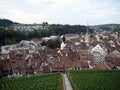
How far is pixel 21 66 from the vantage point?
47.7 m

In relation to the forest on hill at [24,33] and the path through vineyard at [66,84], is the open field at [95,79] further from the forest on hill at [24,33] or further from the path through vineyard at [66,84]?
the forest on hill at [24,33]

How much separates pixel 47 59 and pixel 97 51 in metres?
17.0

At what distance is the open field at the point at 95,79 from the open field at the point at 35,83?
103 inches

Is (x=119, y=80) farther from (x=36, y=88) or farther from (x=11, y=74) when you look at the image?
(x=11, y=74)

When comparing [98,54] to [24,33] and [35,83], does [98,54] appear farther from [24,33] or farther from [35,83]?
[24,33]

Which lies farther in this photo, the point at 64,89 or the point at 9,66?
the point at 9,66

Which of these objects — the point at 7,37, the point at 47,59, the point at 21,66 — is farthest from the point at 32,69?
the point at 7,37

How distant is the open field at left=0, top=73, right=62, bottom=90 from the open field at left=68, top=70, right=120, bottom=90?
2613mm

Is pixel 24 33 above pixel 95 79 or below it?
above

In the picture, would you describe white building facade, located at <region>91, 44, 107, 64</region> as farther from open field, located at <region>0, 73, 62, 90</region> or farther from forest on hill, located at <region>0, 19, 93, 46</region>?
forest on hill, located at <region>0, 19, 93, 46</region>

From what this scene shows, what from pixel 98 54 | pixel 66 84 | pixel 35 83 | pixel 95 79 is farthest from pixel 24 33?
pixel 66 84

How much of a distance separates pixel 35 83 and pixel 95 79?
10205 mm

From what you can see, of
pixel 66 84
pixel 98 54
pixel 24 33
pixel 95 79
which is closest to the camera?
pixel 66 84

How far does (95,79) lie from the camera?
4072 centimetres
